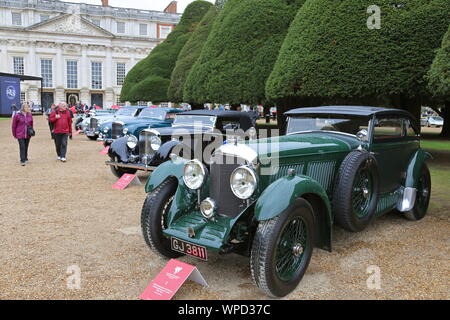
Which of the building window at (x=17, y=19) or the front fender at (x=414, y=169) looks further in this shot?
the building window at (x=17, y=19)

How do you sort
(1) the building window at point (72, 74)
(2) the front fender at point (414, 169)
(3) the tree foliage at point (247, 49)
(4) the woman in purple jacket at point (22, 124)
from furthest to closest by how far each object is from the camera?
(1) the building window at point (72, 74), (3) the tree foliage at point (247, 49), (4) the woman in purple jacket at point (22, 124), (2) the front fender at point (414, 169)

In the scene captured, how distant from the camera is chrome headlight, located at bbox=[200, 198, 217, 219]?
13.2 feet

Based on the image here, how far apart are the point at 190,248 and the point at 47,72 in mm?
68374

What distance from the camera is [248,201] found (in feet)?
13.0

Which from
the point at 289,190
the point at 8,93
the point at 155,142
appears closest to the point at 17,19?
the point at 8,93

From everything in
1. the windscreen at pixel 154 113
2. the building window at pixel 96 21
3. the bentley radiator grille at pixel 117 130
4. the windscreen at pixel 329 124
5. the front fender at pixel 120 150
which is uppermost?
the building window at pixel 96 21

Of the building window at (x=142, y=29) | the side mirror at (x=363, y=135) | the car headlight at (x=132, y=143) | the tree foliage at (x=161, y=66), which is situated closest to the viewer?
the side mirror at (x=363, y=135)

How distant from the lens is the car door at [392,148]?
18.3ft

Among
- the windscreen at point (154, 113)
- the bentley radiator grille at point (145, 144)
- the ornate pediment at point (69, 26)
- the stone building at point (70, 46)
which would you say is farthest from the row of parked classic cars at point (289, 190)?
the ornate pediment at point (69, 26)

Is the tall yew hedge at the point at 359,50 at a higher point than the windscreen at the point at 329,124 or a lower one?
higher

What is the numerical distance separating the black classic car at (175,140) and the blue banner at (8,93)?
32906 millimetres

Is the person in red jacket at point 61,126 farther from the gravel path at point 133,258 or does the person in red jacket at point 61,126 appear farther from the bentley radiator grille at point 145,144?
the gravel path at point 133,258

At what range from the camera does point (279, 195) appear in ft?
12.1

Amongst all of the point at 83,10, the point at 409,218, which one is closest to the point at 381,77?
the point at 409,218
